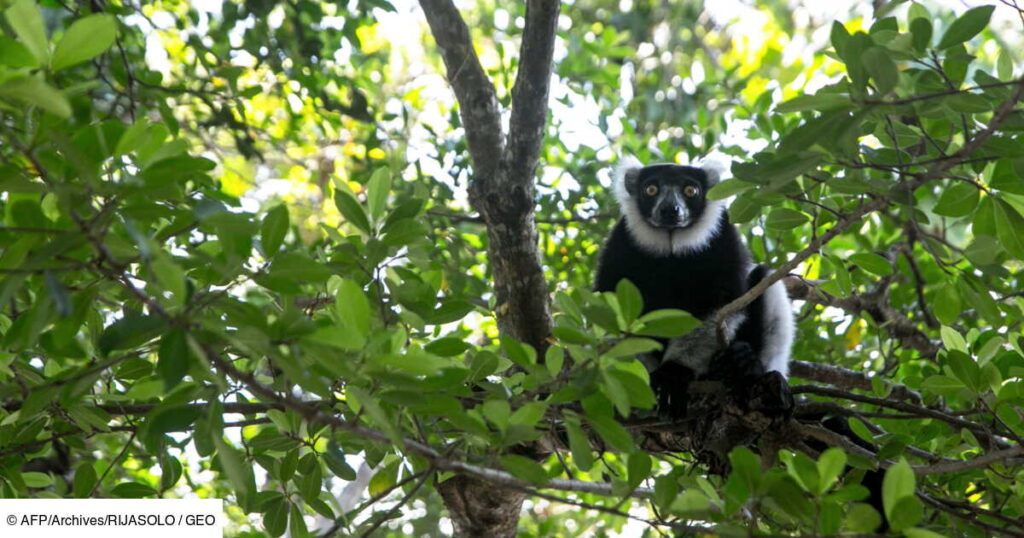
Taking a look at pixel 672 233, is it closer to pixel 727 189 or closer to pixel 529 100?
pixel 529 100

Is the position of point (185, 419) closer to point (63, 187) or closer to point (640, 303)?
point (63, 187)

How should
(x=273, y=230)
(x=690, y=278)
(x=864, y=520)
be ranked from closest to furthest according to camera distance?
1. (x=864, y=520)
2. (x=273, y=230)
3. (x=690, y=278)

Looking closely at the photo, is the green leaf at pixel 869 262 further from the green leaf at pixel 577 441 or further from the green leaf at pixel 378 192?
the green leaf at pixel 378 192

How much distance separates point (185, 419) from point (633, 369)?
1346 millimetres

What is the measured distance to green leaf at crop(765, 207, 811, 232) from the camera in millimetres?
3645

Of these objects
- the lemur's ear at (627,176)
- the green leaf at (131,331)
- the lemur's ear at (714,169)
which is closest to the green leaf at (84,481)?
the green leaf at (131,331)

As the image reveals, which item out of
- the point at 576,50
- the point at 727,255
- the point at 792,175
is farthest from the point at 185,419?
the point at 576,50

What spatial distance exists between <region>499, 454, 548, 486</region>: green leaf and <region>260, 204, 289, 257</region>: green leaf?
922 mm

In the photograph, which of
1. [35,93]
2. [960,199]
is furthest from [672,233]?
[35,93]

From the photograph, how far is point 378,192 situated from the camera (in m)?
3.17

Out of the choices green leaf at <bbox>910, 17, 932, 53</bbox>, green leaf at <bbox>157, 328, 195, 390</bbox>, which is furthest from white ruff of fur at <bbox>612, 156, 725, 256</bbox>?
green leaf at <bbox>157, 328, 195, 390</bbox>

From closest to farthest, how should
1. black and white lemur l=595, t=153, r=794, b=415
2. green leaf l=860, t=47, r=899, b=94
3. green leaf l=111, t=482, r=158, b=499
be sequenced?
green leaf l=860, t=47, r=899, b=94
green leaf l=111, t=482, r=158, b=499
black and white lemur l=595, t=153, r=794, b=415

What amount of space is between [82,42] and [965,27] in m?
2.50

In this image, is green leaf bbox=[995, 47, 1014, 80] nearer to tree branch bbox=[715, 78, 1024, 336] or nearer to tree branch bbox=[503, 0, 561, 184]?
tree branch bbox=[715, 78, 1024, 336]
